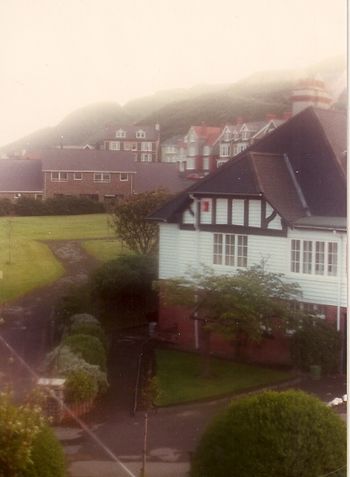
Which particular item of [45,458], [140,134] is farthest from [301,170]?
[45,458]

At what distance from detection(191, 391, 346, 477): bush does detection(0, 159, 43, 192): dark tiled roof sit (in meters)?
1.92

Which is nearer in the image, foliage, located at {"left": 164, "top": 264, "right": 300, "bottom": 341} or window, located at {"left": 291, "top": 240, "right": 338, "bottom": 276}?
window, located at {"left": 291, "top": 240, "right": 338, "bottom": 276}

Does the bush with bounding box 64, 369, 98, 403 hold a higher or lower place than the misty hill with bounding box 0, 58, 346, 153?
lower

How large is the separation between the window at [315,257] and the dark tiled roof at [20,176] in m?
1.73

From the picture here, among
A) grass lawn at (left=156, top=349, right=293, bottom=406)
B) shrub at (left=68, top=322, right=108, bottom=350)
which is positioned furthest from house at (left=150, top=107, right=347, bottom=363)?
shrub at (left=68, top=322, right=108, bottom=350)

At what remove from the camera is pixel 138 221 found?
4691 mm

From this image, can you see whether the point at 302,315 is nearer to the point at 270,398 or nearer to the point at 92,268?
the point at 270,398

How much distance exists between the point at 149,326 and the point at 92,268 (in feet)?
1.86

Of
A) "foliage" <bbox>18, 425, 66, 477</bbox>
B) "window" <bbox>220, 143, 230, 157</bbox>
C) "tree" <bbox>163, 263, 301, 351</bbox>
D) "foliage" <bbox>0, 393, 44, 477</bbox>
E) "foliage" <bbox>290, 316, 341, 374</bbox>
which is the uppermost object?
"window" <bbox>220, 143, 230, 157</bbox>

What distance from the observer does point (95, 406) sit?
4527 millimetres

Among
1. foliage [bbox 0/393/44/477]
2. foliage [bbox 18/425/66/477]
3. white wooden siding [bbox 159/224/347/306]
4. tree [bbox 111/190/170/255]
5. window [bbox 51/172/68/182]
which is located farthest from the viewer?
tree [bbox 111/190/170/255]

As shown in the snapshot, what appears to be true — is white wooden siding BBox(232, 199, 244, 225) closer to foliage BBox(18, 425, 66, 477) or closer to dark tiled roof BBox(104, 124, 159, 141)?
dark tiled roof BBox(104, 124, 159, 141)

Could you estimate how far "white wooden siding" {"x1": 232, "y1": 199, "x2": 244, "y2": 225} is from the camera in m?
4.61

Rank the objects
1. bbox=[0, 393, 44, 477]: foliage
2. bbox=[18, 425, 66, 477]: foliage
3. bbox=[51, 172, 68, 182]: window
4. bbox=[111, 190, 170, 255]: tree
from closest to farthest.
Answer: bbox=[0, 393, 44, 477]: foliage, bbox=[18, 425, 66, 477]: foliage, bbox=[51, 172, 68, 182]: window, bbox=[111, 190, 170, 255]: tree
